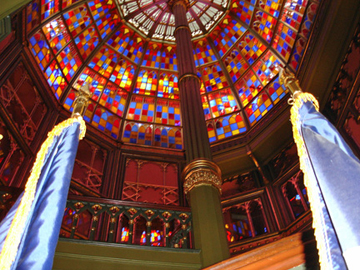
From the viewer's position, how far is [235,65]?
43.0ft

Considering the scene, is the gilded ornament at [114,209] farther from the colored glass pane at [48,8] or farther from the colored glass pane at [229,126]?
the colored glass pane at [229,126]

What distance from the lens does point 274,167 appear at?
10.4 metres

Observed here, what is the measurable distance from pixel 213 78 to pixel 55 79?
6.30 meters

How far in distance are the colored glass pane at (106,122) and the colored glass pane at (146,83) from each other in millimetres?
1709

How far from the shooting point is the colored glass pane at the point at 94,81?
1166 centimetres

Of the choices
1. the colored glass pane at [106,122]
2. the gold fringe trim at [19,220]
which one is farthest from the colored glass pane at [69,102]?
the gold fringe trim at [19,220]

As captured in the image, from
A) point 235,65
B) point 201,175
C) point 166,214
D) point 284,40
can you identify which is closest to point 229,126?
point 235,65

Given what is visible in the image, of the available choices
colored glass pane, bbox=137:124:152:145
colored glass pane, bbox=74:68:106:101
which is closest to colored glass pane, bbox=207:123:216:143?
colored glass pane, bbox=137:124:152:145

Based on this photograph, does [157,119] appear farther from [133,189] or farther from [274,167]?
[274,167]

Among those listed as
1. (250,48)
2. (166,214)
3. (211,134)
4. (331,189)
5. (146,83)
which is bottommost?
(331,189)

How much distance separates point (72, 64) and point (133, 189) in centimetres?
503

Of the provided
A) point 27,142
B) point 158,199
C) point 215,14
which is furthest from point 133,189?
point 215,14

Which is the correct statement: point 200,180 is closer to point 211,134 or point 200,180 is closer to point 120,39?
point 211,134

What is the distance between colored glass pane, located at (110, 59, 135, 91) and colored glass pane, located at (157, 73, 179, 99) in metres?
1.25
